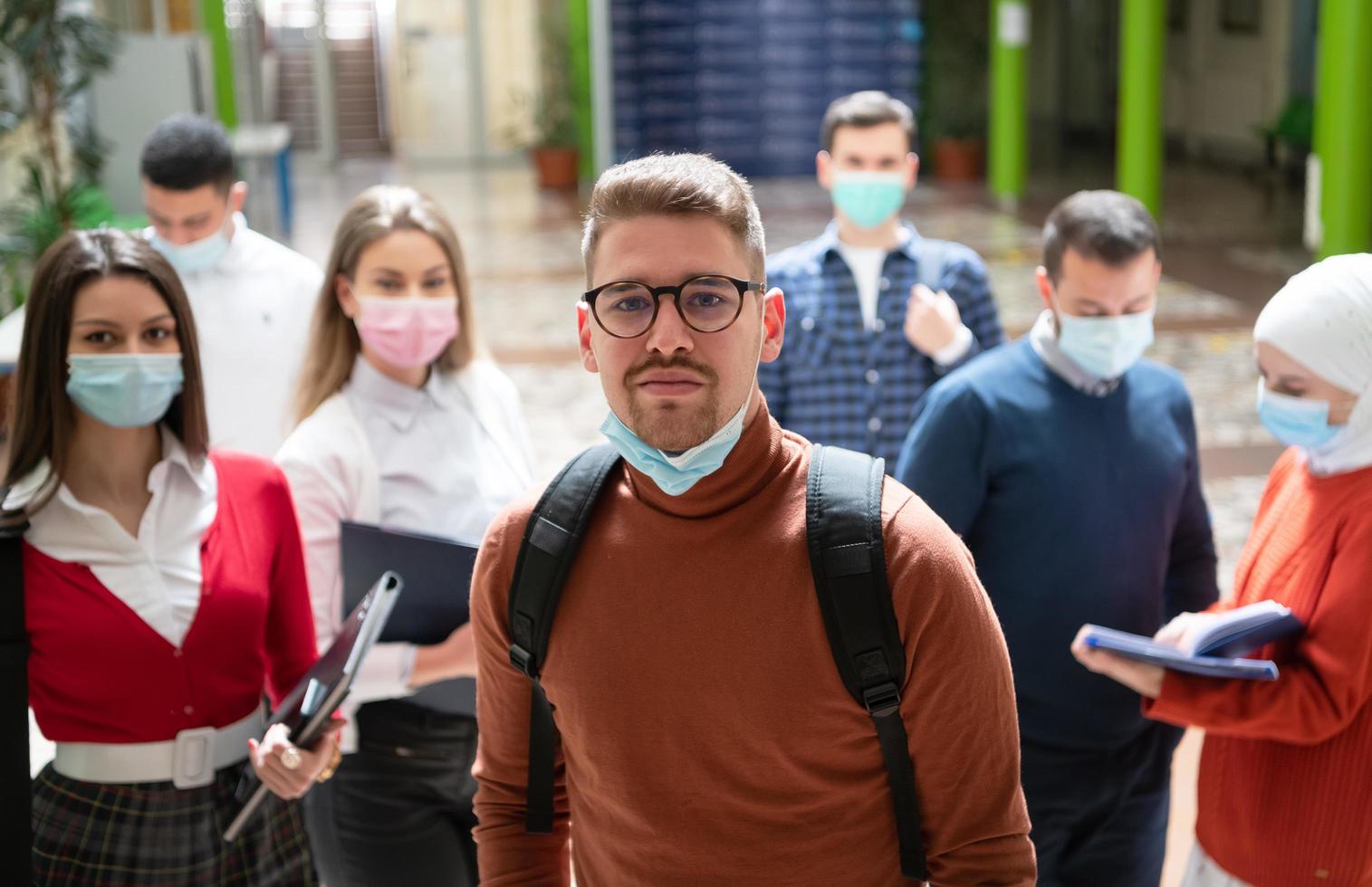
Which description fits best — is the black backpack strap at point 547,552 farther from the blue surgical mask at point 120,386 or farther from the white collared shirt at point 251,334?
the white collared shirt at point 251,334

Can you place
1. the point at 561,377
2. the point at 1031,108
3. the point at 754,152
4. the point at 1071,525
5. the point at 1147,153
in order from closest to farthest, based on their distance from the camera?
the point at 1071,525 < the point at 561,377 < the point at 1147,153 < the point at 754,152 < the point at 1031,108

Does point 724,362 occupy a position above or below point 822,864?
above

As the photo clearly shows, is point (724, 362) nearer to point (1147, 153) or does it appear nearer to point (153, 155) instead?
point (153, 155)

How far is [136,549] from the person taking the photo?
92.4 inches

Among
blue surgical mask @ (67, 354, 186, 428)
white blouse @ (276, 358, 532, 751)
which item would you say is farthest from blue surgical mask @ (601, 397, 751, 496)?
white blouse @ (276, 358, 532, 751)

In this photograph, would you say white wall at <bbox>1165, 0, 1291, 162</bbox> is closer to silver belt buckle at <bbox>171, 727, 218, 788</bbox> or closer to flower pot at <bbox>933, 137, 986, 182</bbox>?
flower pot at <bbox>933, 137, 986, 182</bbox>

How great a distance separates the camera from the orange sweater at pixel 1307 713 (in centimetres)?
222

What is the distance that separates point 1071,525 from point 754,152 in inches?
628

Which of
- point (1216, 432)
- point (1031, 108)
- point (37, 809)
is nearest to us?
point (37, 809)

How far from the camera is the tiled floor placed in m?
7.20

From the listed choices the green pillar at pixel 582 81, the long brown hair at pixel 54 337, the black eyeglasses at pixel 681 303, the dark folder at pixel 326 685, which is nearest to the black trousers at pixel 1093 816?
the dark folder at pixel 326 685

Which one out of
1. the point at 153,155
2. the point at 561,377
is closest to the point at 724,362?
the point at 153,155

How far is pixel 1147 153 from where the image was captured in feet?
44.2

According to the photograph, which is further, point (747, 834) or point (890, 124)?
point (890, 124)
